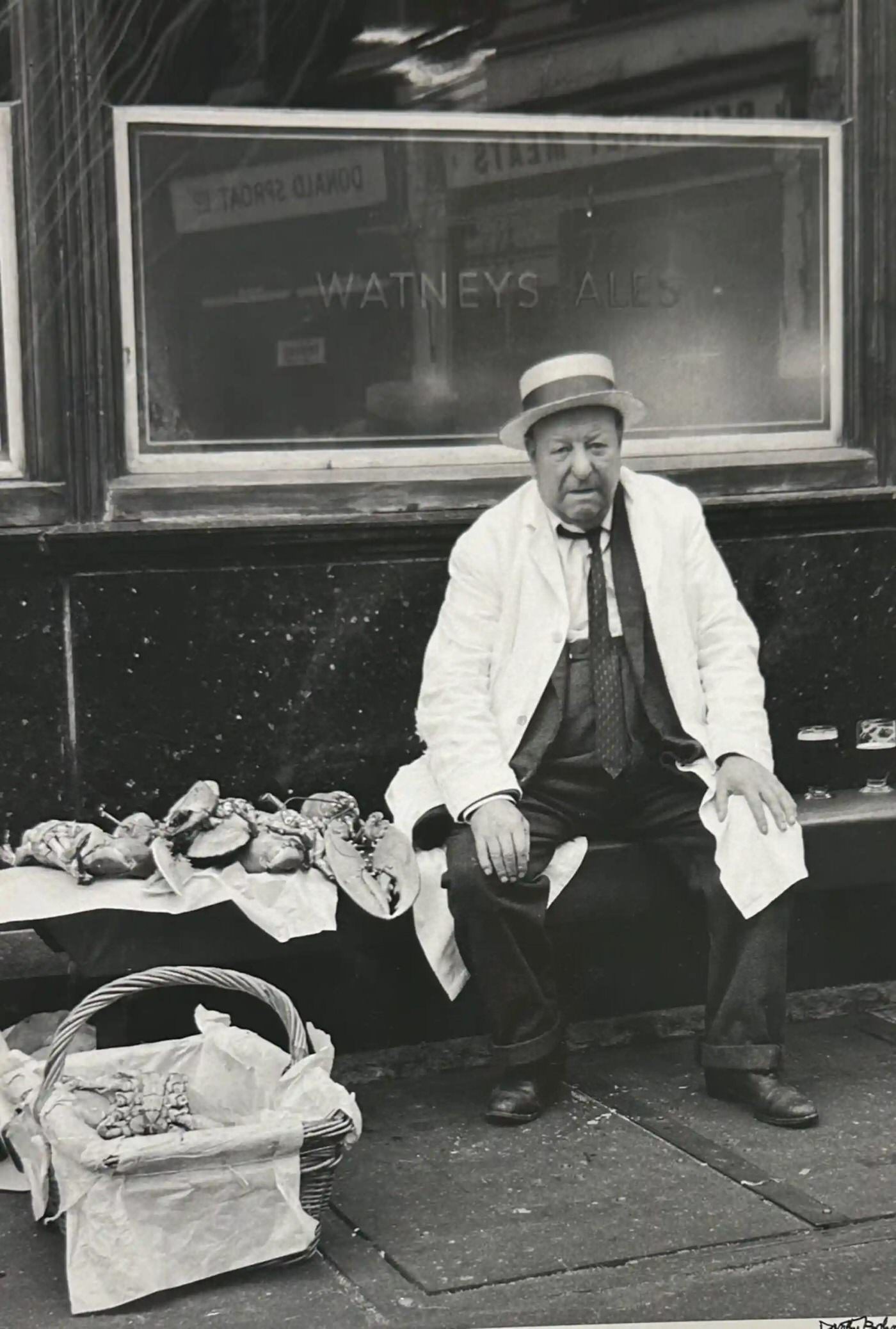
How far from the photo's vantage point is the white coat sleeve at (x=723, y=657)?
15.4 feet

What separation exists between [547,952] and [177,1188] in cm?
133

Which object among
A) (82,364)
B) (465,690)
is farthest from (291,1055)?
(82,364)

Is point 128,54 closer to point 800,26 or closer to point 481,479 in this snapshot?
point 481,479

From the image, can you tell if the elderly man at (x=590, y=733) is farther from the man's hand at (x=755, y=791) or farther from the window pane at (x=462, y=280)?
the window pane at (x=462, y=280)

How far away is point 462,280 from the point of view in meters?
5.23

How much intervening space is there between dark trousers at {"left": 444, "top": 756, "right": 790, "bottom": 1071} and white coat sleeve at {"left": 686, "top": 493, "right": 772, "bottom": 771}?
16 centimetres

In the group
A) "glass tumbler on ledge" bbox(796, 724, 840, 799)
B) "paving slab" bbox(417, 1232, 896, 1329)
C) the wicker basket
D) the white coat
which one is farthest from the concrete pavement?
"glass tumbler on ledge" bbox(796, 724, 840, 799)

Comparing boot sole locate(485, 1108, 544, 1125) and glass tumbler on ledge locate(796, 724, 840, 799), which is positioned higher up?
glass tumbler on ledge locate(796, 724, 840, 799)

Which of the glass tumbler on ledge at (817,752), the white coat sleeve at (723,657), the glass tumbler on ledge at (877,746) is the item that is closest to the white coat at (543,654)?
the white coat sleeve at (723,657)

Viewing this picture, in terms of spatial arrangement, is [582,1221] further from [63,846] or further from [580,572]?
[580,572]

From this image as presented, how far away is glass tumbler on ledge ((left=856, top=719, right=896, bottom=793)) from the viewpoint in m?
5.56

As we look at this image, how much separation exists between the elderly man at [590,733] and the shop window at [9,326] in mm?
1181
